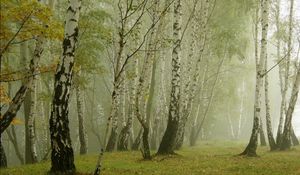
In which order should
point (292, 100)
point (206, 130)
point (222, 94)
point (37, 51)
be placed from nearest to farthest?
point (37, 51) < point (292, 100) < point (222, 94) < point (206, 130)

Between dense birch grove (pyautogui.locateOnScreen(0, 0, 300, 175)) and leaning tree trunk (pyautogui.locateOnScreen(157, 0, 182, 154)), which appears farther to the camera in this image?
leaning tree trunk (pyautogui.locateOnScreen(157, 0, 182, 154))

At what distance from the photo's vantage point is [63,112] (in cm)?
1297

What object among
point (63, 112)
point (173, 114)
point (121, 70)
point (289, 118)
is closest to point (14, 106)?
point (63, 112)

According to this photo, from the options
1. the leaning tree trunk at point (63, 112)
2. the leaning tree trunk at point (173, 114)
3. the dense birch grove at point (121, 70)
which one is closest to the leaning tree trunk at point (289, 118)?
the dense birch grove at point (121, 70)

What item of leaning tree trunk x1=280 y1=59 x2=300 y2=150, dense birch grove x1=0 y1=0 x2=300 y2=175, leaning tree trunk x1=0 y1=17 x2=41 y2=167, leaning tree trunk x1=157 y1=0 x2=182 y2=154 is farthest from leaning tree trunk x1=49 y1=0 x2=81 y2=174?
leaning tree trunk x1=280 y1=59 x2=300 y2=150

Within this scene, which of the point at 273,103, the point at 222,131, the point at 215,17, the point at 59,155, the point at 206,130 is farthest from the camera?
the point at 273,103

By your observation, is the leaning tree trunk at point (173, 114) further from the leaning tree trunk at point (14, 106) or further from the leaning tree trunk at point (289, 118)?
the leaning tree trunk at point (289, 118)

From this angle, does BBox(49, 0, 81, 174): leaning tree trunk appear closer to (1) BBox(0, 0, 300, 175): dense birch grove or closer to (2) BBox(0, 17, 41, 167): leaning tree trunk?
(1) BBox(0, 0, 300, 175): dense birch grove

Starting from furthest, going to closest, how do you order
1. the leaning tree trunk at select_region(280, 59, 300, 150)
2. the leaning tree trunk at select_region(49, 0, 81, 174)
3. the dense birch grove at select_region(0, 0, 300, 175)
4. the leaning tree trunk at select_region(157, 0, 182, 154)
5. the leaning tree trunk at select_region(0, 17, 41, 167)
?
the leaning tree trunk at select_region(280, 59, 300, 150)
the leaning tree trunk at select_region(157, 0, 182, 154)
the leaning tree trunk at select_region(0, 17, 41, 167)
the dense birch grove at select_region(0, 0, 300, 175)
the leaning tree trunk at select_region(49, 0, 81, 174)

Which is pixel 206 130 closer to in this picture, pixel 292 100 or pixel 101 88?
pixel 101 88

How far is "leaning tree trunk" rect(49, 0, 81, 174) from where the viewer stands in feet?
42.4

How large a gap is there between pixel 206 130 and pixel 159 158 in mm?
44260

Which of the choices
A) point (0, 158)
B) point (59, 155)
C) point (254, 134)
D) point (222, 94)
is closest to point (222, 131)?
point (222, 94)

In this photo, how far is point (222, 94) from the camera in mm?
55406
